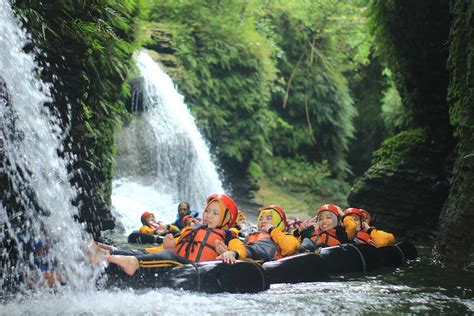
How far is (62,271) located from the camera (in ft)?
18.6

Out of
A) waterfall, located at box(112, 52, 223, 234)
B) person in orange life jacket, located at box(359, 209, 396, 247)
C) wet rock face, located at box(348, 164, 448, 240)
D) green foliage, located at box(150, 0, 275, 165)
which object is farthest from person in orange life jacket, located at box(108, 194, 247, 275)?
green foliage, located at box(150, 0, 275, 165)

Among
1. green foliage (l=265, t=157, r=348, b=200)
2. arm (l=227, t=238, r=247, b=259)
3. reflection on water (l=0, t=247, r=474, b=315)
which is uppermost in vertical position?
green foliage (l=265, t=157, r=348, b=200)

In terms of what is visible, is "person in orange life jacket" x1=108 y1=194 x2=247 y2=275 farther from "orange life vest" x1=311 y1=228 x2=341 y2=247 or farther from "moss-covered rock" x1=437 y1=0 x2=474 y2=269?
"moss-covered rock" x1=437 y1=0 x2=474 y2=269

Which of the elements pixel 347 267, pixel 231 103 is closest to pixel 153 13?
pixel 231 103

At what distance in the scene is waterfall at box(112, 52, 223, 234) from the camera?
15105 millimetres

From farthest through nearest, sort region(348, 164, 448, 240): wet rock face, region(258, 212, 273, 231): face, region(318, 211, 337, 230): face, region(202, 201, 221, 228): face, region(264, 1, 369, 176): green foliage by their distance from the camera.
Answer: region(264, 1, 369, 176): green foliage, region(348, 164, 448, 240): wet rock face, region(318, 211, 337, 230): face, region(258, 212, 273, 231): face, region(202, 201, 221, 228): face

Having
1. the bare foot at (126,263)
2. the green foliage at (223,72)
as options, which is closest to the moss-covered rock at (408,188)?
the green foliage at (223,72)

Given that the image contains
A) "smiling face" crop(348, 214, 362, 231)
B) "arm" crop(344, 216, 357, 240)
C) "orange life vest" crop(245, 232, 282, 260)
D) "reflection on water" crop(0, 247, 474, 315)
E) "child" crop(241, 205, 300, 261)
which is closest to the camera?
"reflection on water" crop(0, 247, 474, 315)

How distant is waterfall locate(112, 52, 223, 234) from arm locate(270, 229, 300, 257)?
290 inches

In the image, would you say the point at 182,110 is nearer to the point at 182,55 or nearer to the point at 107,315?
the point at 182,55

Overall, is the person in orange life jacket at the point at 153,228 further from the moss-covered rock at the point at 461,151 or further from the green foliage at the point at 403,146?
the green foliage at the point at 403,146

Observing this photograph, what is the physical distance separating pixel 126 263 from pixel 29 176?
1.43 metres

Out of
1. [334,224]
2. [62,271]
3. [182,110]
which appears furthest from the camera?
[182,110]

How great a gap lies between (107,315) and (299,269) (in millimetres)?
2768
